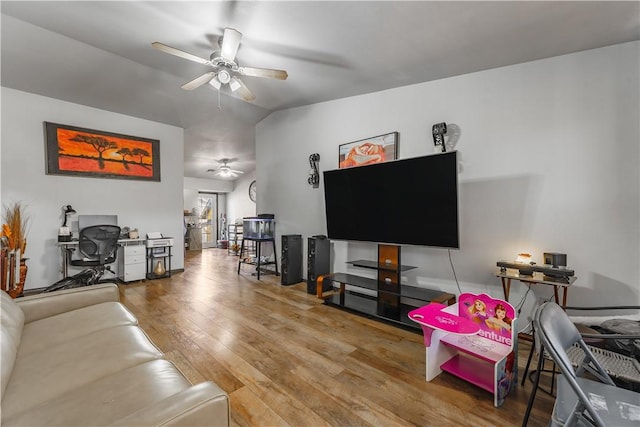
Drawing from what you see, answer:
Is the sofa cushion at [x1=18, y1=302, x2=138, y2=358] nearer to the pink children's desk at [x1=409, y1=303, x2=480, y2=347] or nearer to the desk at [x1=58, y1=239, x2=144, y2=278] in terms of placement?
the pink children's desk at [x1=409, y1=303, x2=480, y2=347]

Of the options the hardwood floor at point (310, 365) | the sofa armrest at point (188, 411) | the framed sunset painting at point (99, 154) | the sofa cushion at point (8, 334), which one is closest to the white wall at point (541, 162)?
the hardwood floor at point (310, 365)

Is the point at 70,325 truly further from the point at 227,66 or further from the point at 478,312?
the point at 478,312

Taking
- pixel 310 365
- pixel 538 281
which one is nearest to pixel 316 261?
pixel 310 365

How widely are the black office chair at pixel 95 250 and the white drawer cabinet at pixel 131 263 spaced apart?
1.15 ft

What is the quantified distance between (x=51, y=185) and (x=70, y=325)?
361cm

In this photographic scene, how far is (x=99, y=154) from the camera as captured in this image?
4395mm

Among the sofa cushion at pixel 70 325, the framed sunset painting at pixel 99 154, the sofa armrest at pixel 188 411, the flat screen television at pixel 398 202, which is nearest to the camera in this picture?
the sofa armrest at pixel 188 411

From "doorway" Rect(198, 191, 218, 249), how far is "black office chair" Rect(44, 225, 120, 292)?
5.44m

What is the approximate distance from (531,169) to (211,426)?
311cm

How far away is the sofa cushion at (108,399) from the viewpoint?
3.01 ft

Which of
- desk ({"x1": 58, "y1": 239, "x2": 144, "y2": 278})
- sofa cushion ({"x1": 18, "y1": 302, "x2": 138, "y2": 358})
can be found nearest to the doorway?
desk ({"x1": 58, "y1": 239, "x2": 144, "y2": 278})

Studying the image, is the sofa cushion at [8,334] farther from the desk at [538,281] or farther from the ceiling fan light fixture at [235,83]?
the desk at [538,281]

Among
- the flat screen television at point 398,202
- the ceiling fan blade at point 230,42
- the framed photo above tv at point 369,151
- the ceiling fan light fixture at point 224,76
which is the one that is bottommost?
the flat screen television at point 398,202

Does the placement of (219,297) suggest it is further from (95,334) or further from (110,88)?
Result: (110,88)
